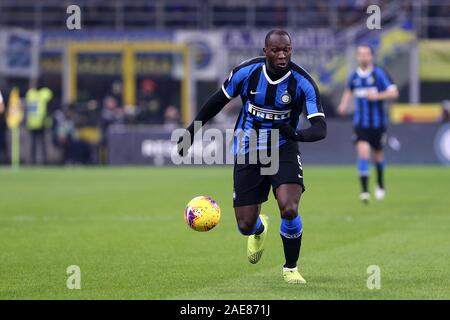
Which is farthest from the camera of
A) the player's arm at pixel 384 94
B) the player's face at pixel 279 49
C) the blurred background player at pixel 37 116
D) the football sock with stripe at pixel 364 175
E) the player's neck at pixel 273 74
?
the blurred background player at pixel 37 116

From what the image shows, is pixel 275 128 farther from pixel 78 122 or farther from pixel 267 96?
pixel 78 122

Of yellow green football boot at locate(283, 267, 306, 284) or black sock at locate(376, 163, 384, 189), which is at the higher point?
black sock at locate(376, 163, 384, 189)

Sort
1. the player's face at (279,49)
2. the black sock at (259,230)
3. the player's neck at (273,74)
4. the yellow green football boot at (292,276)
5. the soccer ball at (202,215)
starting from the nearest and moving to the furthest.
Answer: the player's face at (279,49) → the yellow green football boot at (292,276) → the player's neck at (273,74) → the soccer ball at (202,215) → the black sock at (259,230)

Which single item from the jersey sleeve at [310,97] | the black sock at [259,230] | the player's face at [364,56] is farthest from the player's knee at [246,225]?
the player's face at [364,56]

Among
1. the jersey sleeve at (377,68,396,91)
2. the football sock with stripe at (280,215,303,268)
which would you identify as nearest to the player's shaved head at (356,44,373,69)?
the jersey sleeve at (377,68,396,91)

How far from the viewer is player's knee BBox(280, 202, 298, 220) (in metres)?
9.34

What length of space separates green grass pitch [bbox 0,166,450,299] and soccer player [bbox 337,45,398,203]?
89 cm

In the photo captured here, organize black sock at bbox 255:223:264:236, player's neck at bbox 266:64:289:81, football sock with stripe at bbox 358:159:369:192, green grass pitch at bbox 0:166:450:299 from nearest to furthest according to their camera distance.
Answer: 1. green grass pitch at bbox 0:166:450:299
2. player's neck at bbox 266:64:289:81
3. black sock at bbox 255:223:264:236
4. football sock with stripe at bbox 358:159:369:192

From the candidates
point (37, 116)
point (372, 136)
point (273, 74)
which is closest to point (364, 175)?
point (372, 136)

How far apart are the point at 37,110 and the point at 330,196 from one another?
14570 millimetres

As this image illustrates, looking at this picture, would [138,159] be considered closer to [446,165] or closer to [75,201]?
[446,165]

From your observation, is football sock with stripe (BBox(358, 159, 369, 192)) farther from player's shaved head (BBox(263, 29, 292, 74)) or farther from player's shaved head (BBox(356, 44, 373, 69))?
player's shaved head (BBox(263, 29, 292, 74))

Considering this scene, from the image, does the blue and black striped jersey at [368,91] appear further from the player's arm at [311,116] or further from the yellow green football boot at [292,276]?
the yellow green football boot at [292,276]

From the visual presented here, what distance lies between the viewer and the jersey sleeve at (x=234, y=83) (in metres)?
9.68
